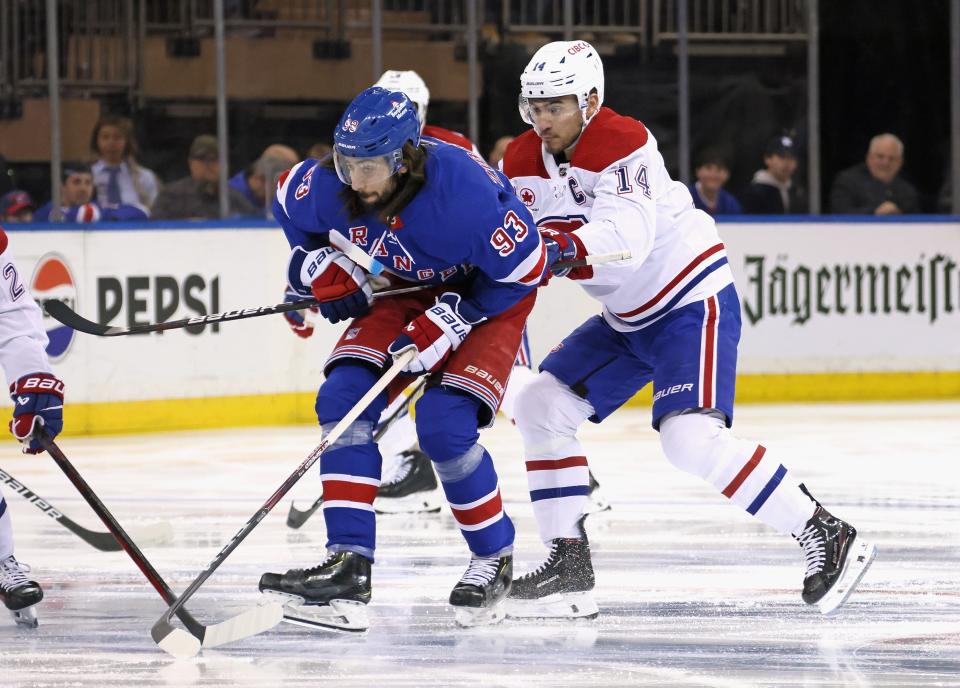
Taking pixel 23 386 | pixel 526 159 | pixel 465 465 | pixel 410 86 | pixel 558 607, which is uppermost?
pixel 410 86

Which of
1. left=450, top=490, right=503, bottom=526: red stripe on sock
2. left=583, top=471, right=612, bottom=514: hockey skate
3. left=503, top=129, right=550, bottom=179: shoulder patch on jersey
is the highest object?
left=503, top=129, right=550, bottom=179: shoulder patch on jersey

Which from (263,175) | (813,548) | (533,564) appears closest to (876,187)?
(263,175)

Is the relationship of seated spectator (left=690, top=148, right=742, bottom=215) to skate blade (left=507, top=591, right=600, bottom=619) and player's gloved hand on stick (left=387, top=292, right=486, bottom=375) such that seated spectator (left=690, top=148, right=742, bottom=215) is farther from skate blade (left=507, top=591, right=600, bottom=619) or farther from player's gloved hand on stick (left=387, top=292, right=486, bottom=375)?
player's gloved hand on stick (left=387, top=292, right=486, bottom=375)

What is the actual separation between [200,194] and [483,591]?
4242 mm

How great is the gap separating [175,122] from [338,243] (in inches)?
187

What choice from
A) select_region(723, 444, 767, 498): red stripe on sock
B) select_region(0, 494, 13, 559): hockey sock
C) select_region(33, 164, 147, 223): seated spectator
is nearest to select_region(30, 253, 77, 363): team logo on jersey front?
select_region(33, 164, 147, 223): seated spectator

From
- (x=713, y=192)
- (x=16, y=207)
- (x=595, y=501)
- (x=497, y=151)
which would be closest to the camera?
(x=595, y=501)

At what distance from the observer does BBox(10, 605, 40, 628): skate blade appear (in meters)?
3.27

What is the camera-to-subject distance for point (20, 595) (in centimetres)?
326

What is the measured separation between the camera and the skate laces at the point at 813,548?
322 centimetres

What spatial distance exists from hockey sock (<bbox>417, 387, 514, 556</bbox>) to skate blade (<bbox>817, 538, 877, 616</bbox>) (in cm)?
63

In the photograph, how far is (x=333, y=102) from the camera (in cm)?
823

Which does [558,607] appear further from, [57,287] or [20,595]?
[57,287]

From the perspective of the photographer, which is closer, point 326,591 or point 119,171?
point 326,591
